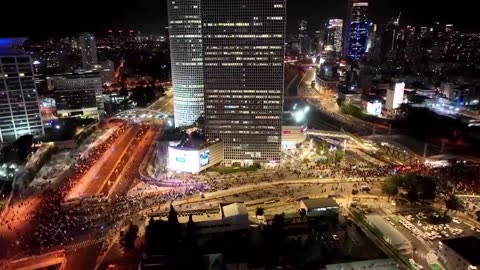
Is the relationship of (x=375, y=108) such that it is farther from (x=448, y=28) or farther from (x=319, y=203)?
(x=448, y=28)

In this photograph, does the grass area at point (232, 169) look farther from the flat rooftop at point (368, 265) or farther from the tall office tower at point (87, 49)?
the tall office tower at point (87, 49)

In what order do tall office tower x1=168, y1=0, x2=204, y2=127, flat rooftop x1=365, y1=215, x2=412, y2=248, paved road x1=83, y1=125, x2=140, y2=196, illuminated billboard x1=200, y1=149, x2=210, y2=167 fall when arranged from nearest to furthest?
flat rooftop x1=365, y1=215, x2=412, y2=248, paved road x1=83, y1=125, x2=140, y2=196, illuminated billboard x1=200, y1=149, x2=210, y2=167, tall office tower x1=168, y1=0, x2=204, y2=127

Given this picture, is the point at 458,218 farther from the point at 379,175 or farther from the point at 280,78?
the point at 280,78

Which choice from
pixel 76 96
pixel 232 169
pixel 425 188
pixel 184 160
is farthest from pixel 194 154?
pixel 76 96

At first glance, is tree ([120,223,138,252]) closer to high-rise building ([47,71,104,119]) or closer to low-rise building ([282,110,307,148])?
low-rise building ([282,110,307,148])

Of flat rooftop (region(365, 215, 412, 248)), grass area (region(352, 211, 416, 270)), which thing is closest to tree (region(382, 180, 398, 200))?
flat rooftop (region(365, 215, 412, 248))

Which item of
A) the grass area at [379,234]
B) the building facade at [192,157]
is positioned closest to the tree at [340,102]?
the building facade at [192,157]
